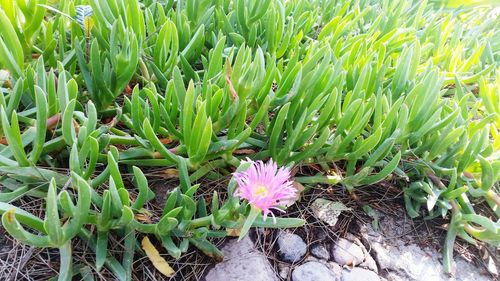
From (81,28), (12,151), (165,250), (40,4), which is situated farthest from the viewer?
(81,28)

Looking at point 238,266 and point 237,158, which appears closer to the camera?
point 238,266

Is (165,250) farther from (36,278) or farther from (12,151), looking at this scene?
(12,151)

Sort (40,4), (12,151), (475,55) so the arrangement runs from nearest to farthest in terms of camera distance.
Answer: (12,151), (40,4), (475,55)

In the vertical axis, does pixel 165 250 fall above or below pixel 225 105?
below

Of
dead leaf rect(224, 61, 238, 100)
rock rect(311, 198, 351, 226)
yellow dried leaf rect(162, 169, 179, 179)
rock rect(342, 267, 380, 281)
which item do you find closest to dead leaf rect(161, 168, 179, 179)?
yellow dried leaf rect(162, 169, 179, 179)

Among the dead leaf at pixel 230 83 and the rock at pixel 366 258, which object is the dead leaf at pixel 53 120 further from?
the rock at pixel 366 258

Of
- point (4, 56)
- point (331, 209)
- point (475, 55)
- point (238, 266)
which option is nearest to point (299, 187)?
point (331, 209)

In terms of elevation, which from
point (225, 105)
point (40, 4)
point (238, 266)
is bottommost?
point (238, 266)
